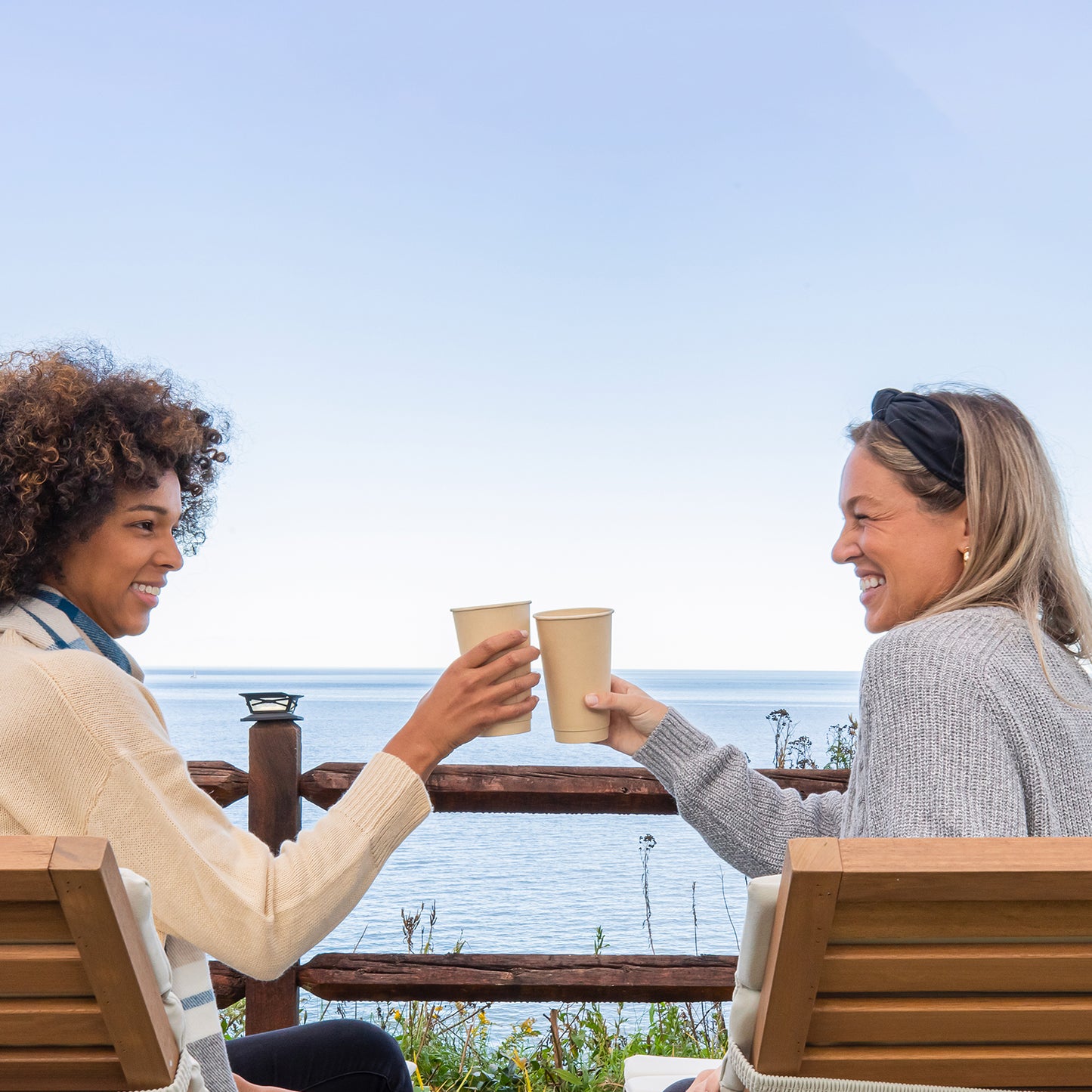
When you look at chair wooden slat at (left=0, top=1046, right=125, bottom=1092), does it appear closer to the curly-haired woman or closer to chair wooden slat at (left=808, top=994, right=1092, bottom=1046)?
the curly-haired woman

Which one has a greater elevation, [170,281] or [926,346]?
[170,281]

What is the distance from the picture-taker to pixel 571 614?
5.93 ft

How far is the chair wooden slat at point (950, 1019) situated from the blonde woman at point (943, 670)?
33 centimetres

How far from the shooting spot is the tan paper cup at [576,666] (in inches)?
71.2

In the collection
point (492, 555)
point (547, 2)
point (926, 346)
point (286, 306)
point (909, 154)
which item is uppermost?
point (547, 2)

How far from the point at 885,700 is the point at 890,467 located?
1.94 ft

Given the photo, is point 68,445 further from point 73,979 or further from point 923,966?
point 923,966

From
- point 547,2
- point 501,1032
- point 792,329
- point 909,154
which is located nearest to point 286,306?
point 547,2

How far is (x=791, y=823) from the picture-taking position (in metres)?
2.31

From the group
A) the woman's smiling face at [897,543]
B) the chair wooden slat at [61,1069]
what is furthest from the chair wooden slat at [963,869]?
the woman's smiling face at [897,543]

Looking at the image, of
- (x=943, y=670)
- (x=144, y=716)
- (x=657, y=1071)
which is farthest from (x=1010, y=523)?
(x=144, y=716)

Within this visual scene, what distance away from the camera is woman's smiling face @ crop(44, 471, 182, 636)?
5.81ft

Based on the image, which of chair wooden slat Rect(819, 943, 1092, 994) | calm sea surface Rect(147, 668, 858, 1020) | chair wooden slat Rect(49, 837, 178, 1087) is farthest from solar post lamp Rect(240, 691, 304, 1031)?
chair wooden slat Rect(819, 943, 1092, 994)

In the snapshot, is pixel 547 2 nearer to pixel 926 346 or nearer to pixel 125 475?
pixel 926 346
